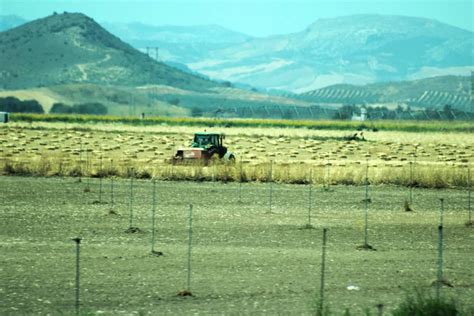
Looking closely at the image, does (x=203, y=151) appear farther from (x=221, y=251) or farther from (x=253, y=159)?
(x=221, y=251)

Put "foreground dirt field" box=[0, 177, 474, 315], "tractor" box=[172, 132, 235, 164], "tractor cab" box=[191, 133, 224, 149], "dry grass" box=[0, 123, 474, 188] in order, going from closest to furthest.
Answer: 1. "foreground dirt field" box=[0, 177, 474, 315]
2. "dry grass" box=[0, 123, 474, 188]
3. "tractor" box=[172, 132, 235, 164]
4. "tractor cab" box=[191, 133, 224, 149]

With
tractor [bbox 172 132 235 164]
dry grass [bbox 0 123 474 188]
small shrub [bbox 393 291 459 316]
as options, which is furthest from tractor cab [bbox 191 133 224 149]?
small shrub [bbox 393 291 459 316]

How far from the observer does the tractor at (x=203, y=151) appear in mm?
42156

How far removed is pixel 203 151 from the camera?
139ft

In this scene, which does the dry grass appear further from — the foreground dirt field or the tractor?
the foreground dirt field

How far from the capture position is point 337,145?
7225 cm

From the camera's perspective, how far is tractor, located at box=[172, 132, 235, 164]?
42156mm

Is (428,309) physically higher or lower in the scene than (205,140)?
lower

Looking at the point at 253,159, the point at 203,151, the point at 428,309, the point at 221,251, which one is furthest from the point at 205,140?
the point at 428,309

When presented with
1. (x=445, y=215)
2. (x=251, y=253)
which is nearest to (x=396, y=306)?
(x=251, y=253)

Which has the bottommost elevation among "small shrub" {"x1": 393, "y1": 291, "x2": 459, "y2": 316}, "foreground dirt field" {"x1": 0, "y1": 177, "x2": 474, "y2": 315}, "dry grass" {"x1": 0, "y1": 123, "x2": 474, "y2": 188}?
"foreground dirt field" {"x1": 0, "y1": 177, "x2": 474, "y2": 315}

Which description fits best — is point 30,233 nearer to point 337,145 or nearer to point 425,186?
point 425,186

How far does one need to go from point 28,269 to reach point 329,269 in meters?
5.31

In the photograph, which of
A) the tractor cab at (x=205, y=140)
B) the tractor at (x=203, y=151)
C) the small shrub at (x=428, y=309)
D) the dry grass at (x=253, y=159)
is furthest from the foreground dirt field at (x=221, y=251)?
the tractor cab at (x=205, y=140)
